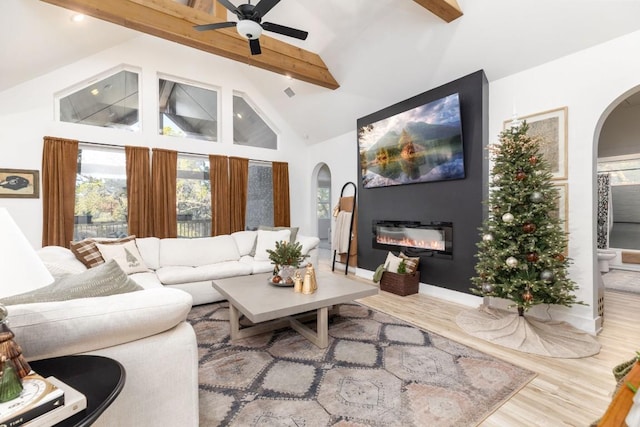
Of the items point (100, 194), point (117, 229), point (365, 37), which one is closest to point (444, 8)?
point (365, 37)

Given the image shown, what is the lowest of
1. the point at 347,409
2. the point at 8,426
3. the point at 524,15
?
the point at 347,409

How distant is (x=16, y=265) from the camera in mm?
851

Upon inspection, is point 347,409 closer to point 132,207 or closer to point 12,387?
point 12,387

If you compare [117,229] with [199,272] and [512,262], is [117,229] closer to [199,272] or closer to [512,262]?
[199,272]

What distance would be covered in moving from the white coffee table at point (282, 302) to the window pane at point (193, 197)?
109 inches

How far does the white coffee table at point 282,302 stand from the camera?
2216 mm

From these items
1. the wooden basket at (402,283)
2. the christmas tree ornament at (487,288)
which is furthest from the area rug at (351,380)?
the wooden basket at (402,283)

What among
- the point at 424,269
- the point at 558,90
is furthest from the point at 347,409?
the point at 558,90

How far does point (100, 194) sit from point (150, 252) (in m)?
1.63

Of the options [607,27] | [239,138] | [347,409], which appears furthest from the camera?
[239,138]

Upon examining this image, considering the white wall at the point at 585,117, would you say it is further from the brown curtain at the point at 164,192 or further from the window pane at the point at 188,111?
the brown curtain at the point at 164,192

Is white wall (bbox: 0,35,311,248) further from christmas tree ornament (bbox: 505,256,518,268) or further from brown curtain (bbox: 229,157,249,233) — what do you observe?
christmas tree ornament (bbox: 505,256,518,268)

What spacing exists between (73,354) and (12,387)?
0.39 metres

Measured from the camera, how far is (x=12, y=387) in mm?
789
